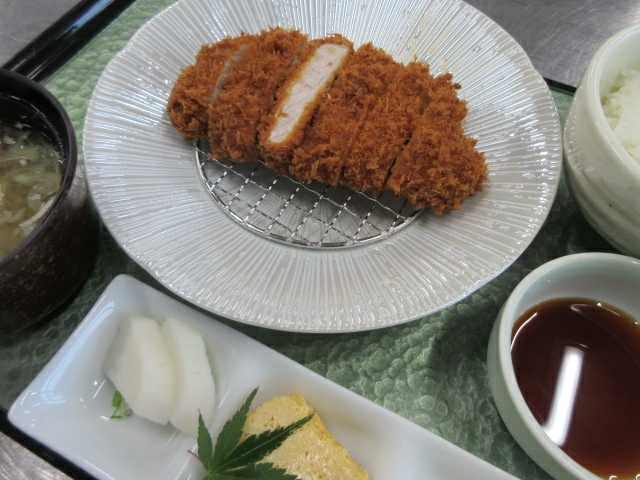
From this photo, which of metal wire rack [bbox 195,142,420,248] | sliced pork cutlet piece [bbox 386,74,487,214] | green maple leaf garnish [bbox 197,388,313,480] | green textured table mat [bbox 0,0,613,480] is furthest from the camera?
metal wire rack [bbox 195,142,420,248]

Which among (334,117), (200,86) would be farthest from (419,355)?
(200,86)

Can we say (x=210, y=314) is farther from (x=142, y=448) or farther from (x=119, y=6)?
(x=119, y=6)

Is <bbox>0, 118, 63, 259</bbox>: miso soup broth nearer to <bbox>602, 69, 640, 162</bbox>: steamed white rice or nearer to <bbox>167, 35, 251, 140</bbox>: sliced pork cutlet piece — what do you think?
<bbox>167, 35, 251, 140</bbox>: sliced pork cutlet piece

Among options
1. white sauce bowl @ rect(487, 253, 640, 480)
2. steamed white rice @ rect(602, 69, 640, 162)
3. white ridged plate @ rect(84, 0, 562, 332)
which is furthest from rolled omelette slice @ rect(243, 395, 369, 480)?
steamed white rice @ rect(602, 69, 640, 162)

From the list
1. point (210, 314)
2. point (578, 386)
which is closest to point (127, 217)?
point (210, 314)

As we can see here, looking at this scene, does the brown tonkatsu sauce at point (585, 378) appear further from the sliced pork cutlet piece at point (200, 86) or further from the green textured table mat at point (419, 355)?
the sliced pork cutlet piece at point (200, 86)

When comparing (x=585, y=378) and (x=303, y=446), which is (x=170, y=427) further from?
→ (x=585, y=378)

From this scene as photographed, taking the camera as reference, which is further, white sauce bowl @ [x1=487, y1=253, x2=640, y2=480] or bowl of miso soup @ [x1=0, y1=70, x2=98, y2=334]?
bowl of miso soup @ [x1=0, y1=70, x2=98, y2=334]
